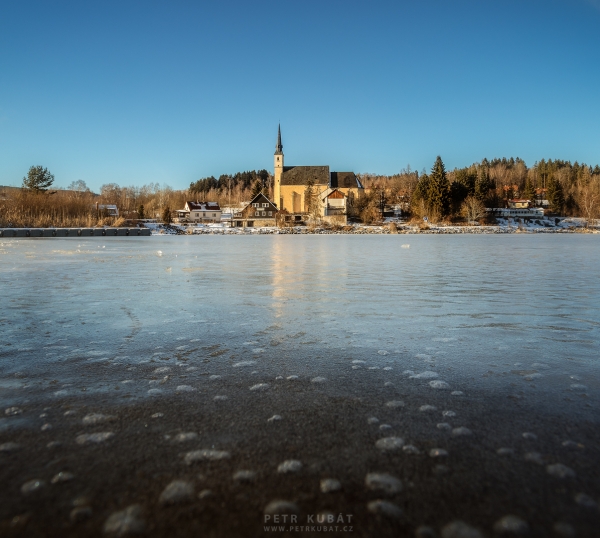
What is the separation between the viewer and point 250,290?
7.06m

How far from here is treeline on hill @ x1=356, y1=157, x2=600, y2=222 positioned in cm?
6500

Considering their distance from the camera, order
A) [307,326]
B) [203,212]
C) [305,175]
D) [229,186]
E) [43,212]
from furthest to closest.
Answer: [229,186]
[203,212]
[305,175]
[43,212]
[307,326]

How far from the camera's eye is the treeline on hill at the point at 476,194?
65.0 metres

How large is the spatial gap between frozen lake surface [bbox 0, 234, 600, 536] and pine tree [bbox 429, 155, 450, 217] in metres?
62.1

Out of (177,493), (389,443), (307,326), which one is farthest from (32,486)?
(307,326)

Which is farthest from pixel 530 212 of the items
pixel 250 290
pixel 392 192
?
pixel 250 290

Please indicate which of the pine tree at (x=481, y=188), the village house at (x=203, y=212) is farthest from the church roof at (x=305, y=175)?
the pine tree at (x=481, y=188)

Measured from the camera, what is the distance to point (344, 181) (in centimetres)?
8581

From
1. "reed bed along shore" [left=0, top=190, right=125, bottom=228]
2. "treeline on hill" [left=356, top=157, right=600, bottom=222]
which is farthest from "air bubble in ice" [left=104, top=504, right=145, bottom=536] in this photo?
"treeline on hill" [left=356, top=157, right=600, bottom=222]

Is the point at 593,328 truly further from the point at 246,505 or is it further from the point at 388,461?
the point at 246,505

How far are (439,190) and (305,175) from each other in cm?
3023

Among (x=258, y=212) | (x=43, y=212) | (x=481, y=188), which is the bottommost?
(x=43, y=212)

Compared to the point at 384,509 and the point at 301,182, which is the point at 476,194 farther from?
the point at 384,509

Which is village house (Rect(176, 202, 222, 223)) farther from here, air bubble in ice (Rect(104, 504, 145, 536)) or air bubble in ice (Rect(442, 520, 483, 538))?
air bubble in ice (Rect(442, 520, 483, 538))
